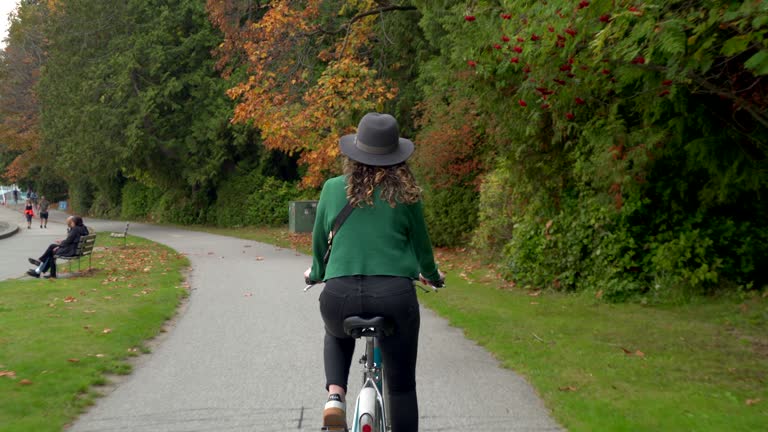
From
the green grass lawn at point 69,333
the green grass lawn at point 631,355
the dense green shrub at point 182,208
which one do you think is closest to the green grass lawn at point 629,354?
the green grass lawn at point 631,355

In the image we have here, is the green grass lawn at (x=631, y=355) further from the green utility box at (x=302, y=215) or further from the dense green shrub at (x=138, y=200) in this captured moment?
the dense green shrub at (x=138, y=200)

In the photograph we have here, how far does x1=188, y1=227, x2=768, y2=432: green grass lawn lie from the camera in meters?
5.83

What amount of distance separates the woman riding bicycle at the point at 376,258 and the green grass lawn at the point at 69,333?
2.66 metres

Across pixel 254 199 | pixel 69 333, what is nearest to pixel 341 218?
pixel 69 333

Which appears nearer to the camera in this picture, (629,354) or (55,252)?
(629,354)

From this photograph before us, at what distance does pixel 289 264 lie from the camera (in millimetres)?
19266

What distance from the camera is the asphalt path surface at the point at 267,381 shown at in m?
5.89

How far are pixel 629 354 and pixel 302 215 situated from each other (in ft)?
70.3

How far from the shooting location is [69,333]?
30.8 feet

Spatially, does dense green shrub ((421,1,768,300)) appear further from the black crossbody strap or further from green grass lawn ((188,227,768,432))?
the black crossbody strap

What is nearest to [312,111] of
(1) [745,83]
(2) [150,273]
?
(2) [150,273]

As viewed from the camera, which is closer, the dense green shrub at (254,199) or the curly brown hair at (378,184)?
the curly brown hair at (378,184)

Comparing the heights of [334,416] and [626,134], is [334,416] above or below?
below

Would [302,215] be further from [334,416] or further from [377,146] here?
[334,416]
